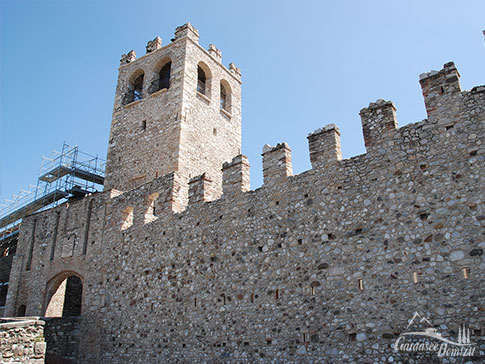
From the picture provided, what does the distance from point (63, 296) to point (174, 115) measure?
6.33 meters

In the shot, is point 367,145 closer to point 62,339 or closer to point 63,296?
point 62,339

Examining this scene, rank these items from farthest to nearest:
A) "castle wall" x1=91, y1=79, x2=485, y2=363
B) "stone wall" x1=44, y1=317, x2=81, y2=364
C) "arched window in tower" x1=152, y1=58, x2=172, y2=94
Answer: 1. "arched window in tower" x1=152, y1=58, x2=172, y2=94
2. "stone wall" x1=44, y1=317, x2=81, y2=364
3. "castle wall" x1=91, y1=79, x2=485, y2=363

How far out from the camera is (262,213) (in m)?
8.39

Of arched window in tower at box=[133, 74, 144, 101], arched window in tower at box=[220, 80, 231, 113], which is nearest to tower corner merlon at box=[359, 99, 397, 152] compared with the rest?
arched window in tower at box=[220, 80, 231, 113]

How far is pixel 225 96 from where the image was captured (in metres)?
16.1

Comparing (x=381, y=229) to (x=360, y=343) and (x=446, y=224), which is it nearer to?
(x=446, y=224)

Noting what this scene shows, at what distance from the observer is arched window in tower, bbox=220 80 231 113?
15.8 metres

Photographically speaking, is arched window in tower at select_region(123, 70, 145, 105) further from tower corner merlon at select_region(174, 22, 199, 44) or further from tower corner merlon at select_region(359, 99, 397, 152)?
tower corner merlon at select_region(359, 99, 397, 152)

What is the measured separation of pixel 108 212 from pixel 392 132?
25.2ft

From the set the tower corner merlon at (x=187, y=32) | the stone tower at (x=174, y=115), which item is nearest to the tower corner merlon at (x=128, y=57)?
the stone tower at (x=174, y=115)

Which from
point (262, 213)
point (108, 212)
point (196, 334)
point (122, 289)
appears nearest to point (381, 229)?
point (262, 213)

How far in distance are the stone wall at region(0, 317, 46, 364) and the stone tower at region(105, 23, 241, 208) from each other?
5.35 m

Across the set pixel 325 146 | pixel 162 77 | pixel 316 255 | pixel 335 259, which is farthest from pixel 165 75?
pixel 335 259

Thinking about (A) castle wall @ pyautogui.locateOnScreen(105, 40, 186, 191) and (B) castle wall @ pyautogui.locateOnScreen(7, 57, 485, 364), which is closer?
(B) castle wall @ pyautogui.locateOnScreen(7, 57, 485, 364)
